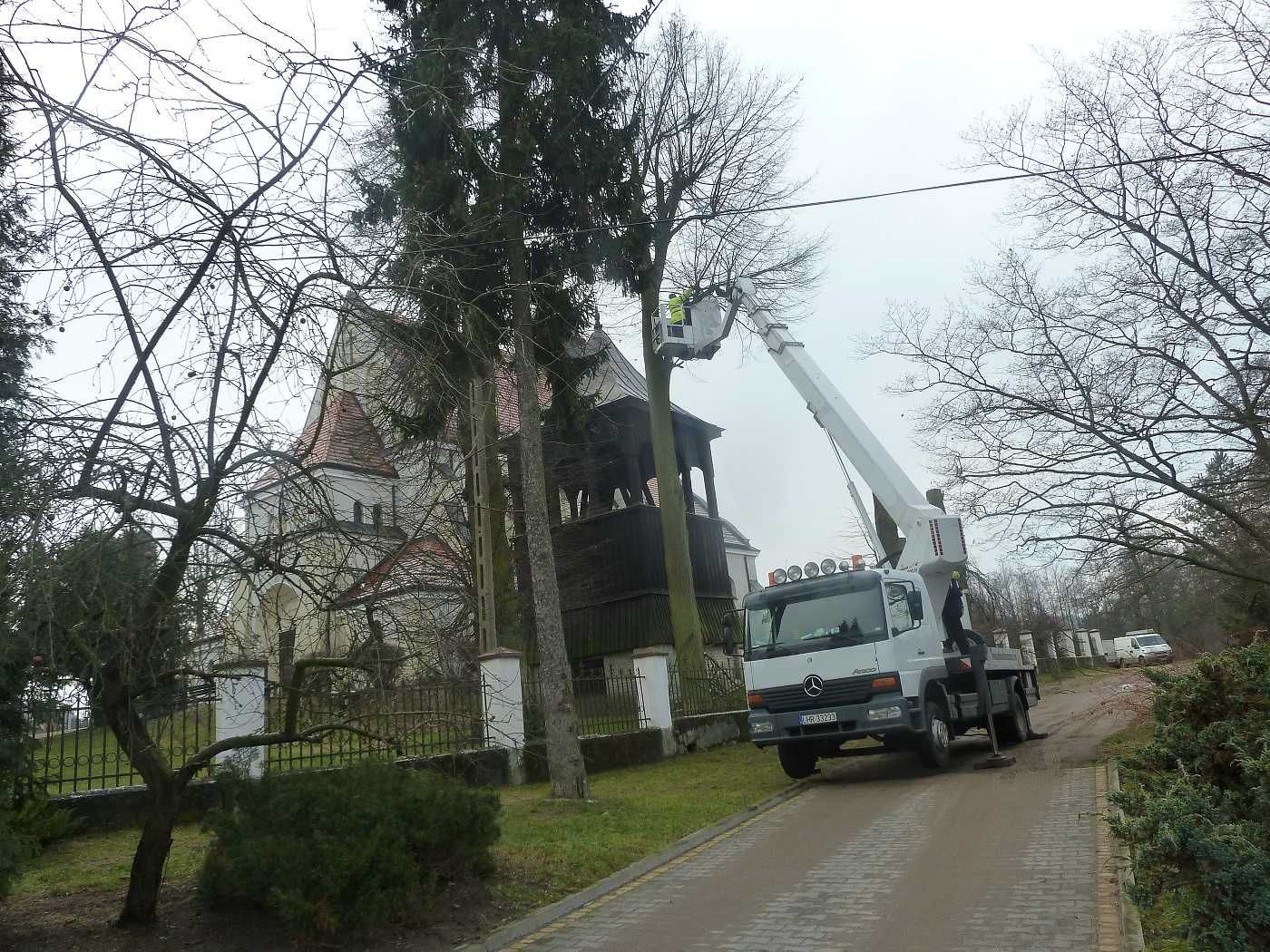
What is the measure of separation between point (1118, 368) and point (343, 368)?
12.8m

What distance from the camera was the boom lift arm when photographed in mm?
13594

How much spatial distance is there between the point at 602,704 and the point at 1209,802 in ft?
37.6

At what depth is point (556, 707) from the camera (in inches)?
467

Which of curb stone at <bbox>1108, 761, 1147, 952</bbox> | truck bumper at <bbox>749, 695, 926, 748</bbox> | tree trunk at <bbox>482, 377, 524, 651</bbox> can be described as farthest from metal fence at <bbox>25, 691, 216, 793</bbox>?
tree trunk at <bbox>482, 377, 524, 651</bbox>

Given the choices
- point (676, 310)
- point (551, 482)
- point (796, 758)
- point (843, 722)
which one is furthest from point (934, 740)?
point (551, 482)

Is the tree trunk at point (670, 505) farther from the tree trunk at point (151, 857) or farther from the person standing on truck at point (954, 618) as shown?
the tree trunk at point (151, 857)

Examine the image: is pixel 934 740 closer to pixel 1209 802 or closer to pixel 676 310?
pixel 1209 802

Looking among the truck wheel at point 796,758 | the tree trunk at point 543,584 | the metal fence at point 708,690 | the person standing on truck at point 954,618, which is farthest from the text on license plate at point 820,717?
the metal fence at point 708,690

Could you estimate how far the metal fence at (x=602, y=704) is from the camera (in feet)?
50.6

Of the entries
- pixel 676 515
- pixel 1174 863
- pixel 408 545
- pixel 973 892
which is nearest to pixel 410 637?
pixel 408 545

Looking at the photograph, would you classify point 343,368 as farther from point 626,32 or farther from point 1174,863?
point 626,32

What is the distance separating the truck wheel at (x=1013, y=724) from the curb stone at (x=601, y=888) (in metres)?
5.92

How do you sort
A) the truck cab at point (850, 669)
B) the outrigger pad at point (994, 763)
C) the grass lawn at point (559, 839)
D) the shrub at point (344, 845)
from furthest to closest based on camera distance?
the outrigger pad at point (994, 763), the truck cab at point (850, 669), the grass lawn at point (559, 839), the shrub at point (344, 845)

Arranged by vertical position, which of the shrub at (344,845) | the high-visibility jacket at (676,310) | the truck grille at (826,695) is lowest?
the shrub at (344,845)
